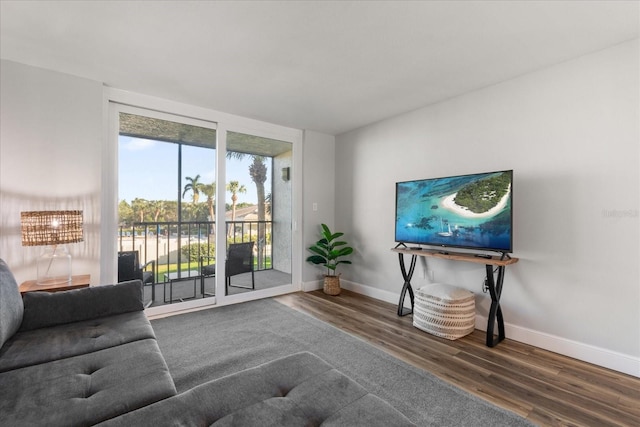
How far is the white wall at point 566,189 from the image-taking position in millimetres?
2137

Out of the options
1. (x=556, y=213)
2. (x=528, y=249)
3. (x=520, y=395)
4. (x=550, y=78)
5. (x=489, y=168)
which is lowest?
(x=520, y=395)

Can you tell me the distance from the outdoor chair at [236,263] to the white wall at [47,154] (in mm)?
1140

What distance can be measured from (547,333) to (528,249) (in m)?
0.72

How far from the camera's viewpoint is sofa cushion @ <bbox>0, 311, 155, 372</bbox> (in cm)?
137

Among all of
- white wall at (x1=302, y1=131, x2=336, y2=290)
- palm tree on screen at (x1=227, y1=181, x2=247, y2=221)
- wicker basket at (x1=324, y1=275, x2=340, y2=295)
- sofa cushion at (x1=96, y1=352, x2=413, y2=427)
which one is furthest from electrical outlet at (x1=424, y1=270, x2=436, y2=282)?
palm tree on screen at (x1=227, y1=181, x2=247, y2=221)

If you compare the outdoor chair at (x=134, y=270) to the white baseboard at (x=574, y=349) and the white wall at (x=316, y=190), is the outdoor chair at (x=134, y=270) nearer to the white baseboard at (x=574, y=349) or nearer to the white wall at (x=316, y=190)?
the white wall at (x=316, y=190)

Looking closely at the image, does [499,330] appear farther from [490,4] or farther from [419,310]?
[490,4]

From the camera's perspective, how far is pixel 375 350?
2445 millimetres

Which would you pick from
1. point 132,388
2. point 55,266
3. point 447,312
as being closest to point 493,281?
point 447,312

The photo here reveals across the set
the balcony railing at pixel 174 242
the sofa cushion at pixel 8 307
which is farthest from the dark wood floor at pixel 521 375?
the sofa cushion at pixel 8 307

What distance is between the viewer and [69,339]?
157 centimetres

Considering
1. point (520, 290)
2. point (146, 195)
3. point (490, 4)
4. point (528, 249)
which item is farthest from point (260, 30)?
point (520, 290)

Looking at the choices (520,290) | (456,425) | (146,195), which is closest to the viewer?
(456,425)

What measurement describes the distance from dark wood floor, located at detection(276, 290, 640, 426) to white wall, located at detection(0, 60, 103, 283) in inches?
105
